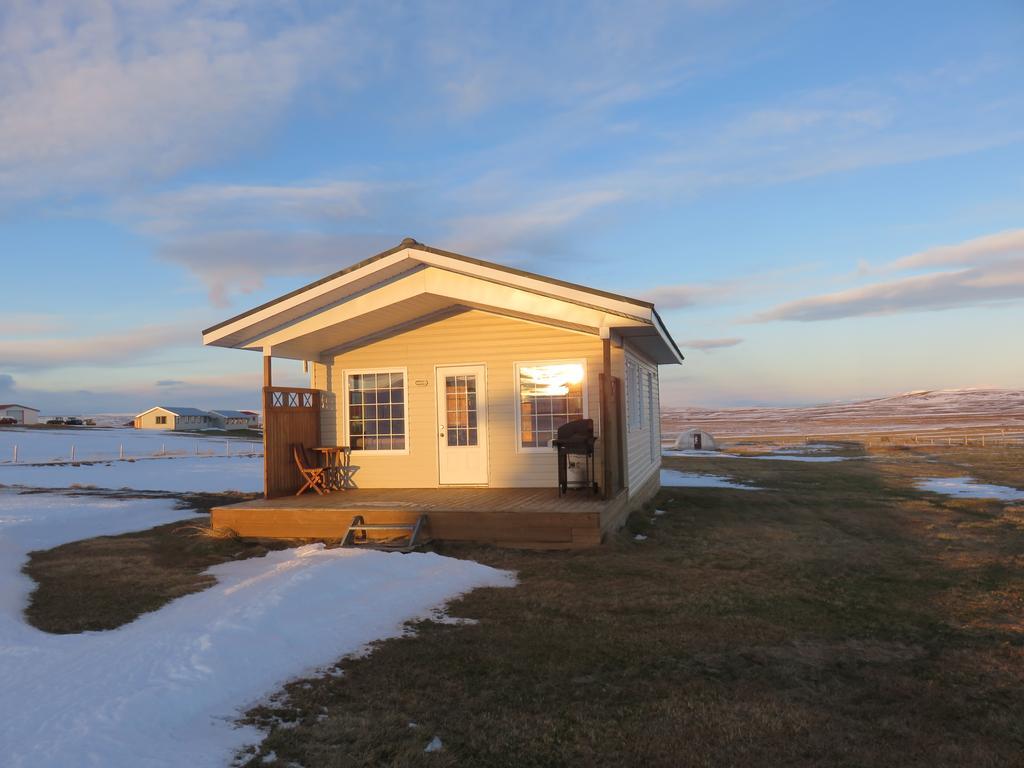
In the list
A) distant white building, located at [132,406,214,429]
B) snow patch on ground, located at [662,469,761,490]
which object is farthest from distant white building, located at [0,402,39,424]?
snow patch on ground, located at [662,469,761,490]

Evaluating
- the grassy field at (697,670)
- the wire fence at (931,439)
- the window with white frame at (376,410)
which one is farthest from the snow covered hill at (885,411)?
the grassy field at (697,670)

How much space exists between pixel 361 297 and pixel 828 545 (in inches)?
281

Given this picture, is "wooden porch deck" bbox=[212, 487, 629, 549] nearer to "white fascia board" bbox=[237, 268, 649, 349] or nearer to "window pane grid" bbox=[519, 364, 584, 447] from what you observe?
"window pane grid" bbox=[519, 364, 584, 447]

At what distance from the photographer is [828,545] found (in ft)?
30.1

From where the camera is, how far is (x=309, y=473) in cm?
1138

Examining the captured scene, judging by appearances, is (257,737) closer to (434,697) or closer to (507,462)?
(434,697)

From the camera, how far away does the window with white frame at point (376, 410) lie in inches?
463

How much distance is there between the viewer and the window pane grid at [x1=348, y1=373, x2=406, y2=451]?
38.6 feet

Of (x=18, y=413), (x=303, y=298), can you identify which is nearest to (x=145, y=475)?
(x=303, y=298)

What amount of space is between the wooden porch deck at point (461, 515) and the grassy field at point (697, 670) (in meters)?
0.32

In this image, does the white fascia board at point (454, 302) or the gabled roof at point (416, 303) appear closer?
the gabled roof at point (416, 303)

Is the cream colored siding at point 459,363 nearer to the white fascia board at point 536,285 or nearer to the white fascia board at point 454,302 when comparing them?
the white fascia board at point 454,302

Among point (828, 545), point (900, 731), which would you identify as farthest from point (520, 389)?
point (900, 731)

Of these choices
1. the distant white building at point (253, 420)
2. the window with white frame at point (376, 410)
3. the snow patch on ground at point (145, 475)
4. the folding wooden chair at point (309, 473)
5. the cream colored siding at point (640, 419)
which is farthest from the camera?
the distant white building at point (253, 420)
